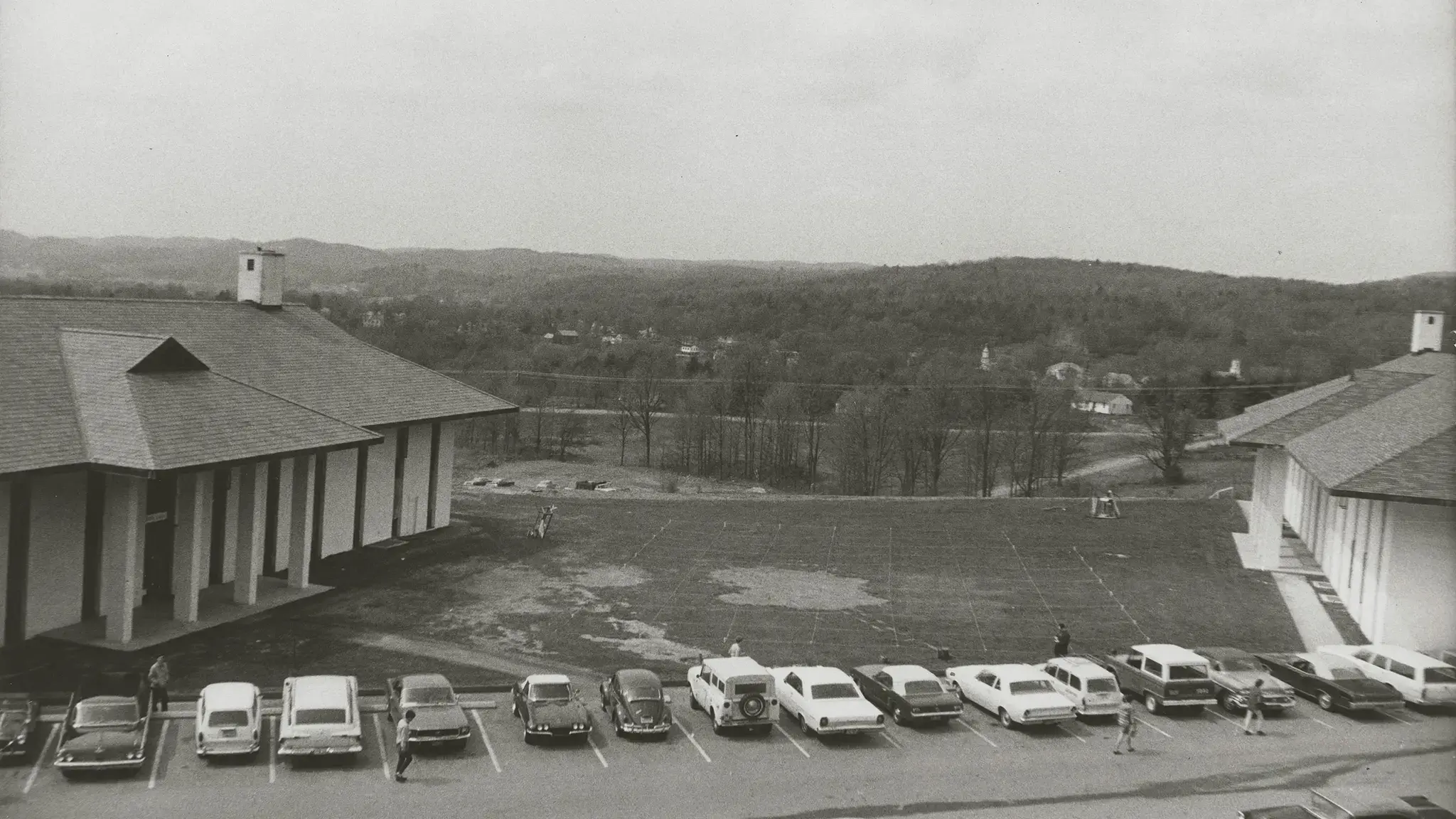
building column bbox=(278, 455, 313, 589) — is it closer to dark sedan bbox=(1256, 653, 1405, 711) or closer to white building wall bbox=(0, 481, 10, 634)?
white building wall bbox=(0, 481, 10, 634)

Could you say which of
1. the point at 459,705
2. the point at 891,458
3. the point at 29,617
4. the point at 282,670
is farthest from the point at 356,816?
the point at 891,458

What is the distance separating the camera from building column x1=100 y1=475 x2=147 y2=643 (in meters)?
28.2

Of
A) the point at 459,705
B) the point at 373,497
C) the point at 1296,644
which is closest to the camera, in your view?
the point at 459,705

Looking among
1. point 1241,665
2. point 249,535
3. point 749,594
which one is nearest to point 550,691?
point 249,535

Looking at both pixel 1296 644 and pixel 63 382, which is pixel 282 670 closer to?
pixel 63 382

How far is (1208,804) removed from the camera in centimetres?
2120

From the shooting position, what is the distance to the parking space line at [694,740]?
2270 centimetres

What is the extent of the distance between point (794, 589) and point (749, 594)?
174 cm

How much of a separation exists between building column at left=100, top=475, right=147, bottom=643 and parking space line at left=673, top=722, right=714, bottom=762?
13.9 metres

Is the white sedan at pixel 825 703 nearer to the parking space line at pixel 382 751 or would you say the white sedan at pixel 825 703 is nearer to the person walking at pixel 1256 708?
the parking space line at pixel 382 751

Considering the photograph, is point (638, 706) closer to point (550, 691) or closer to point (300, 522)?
point (550, 691)

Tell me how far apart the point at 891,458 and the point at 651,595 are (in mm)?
53679

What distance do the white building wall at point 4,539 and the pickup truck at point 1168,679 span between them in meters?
26.0

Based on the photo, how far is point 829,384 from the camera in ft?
364
